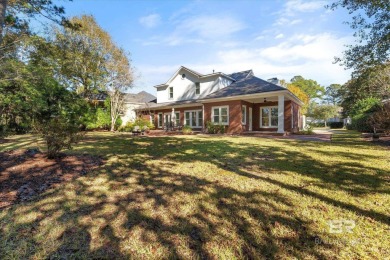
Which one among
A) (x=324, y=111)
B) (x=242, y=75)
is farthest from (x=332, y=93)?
(x=242, y=75)

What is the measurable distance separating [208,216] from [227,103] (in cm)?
1602

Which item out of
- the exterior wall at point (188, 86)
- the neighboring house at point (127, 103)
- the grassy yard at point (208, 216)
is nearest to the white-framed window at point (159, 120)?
the exterior wall at point (188, 86)

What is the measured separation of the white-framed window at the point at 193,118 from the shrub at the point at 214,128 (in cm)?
242

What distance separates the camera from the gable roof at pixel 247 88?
53.4 feet

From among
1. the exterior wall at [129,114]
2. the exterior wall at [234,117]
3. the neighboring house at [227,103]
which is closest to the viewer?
the neighboring house at [227,103]

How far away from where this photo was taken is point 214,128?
18.8 meters

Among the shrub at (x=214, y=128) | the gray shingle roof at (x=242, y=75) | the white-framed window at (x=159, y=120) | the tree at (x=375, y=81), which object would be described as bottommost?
the shrub at (x=214, y=128)

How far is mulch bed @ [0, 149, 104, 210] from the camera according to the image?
4.14 m

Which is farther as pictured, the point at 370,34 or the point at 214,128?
the point at 214,128

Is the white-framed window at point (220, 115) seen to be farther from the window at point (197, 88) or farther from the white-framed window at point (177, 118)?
the white-framed window at point (177, 118)

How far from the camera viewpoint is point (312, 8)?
10250 mm

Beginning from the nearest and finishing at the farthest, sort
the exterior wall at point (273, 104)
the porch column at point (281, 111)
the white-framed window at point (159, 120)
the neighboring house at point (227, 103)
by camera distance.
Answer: the porch column at point (281, 111), the neighboring house at point (227, 103), the exterior wall at point (273, 104), the white-framed window at point (159, 120)

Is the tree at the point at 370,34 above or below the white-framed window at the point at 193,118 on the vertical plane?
above

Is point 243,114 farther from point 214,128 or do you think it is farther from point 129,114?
point 129,114
